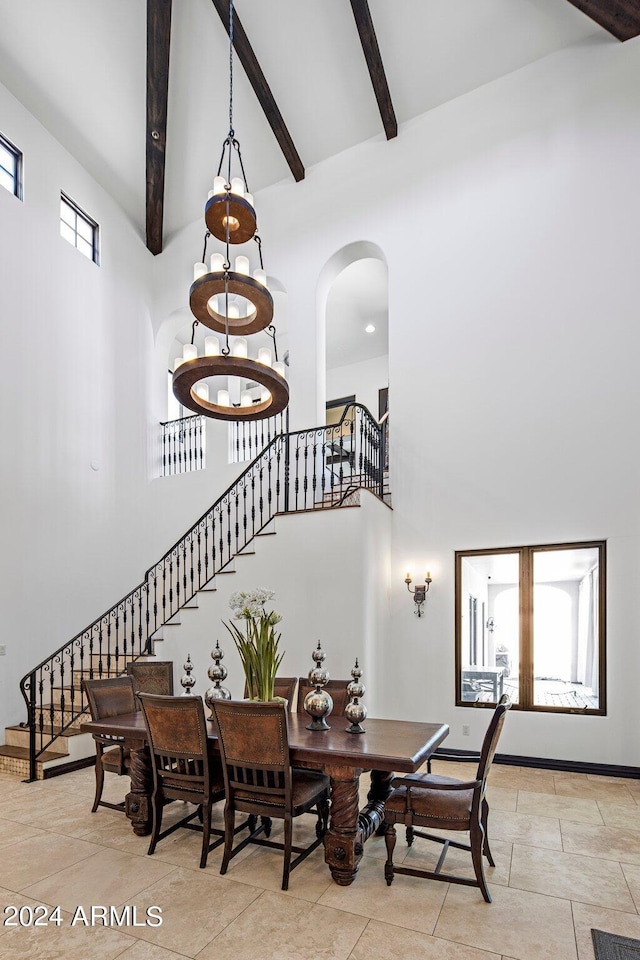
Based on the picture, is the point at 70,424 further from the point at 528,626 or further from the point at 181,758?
the point at 528,626

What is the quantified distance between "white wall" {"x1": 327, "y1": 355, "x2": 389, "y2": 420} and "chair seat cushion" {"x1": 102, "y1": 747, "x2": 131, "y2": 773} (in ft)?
29.6

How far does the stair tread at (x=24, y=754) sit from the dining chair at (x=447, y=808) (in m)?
3.89

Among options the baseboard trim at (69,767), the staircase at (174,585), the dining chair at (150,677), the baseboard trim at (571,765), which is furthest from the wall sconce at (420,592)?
the baseboard trim at (69,767)

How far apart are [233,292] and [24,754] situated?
195 inches

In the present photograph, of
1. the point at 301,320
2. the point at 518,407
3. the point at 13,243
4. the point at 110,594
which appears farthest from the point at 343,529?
the point at 13,243

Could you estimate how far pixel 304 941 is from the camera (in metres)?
2.69

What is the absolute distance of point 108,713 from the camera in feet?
15.0

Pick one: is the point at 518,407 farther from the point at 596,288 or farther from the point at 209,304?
the point at 209,304

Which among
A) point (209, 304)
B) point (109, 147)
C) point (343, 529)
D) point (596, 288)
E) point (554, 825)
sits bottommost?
point (554, 825)

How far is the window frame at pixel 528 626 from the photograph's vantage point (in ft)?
18.6

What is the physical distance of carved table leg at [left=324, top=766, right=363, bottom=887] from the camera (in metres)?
3.20

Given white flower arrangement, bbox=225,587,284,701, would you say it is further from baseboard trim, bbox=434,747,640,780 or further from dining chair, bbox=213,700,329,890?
baseboard trim, bbox=434,747,640,780

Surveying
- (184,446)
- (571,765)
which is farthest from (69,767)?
(184,446)

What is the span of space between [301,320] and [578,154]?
3.86 metres
